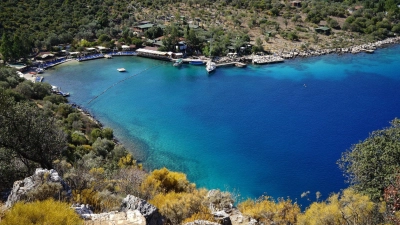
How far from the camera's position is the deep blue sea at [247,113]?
32.9 metres

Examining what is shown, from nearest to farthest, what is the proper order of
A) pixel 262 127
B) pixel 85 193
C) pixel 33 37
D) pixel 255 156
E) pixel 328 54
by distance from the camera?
pixel 85 193 → pixel 255 156 → pixel 262 127 → pixel 33 37 → pixel 328 54

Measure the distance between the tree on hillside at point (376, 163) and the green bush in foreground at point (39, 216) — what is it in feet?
48.8

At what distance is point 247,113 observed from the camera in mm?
44719

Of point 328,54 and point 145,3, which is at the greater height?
point 145,3

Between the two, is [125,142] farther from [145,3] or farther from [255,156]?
[145,3]

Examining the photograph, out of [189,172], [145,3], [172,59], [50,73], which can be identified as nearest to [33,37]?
[50,73]

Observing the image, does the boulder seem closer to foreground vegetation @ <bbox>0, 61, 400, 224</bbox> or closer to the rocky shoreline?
foreground vegetation @ <bbox>0, 61, 400, 224</bbox>

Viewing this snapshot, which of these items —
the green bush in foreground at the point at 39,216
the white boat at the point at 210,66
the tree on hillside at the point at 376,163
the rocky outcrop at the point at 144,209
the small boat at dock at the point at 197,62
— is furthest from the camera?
the small boat at dock at the point at 197,62

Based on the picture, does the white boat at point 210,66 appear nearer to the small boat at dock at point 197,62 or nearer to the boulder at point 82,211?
the small boat at dock at point 197,62

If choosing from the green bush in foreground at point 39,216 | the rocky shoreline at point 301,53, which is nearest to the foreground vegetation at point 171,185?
the green bush in foreground at point 39,216

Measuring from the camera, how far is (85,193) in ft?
50.5

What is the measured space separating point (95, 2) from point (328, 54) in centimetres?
6058

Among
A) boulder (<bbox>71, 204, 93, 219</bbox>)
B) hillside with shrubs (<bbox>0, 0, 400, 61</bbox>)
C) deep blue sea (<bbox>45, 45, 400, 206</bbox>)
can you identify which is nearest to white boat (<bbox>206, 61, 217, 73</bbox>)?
deep blue sea (<bbox>45, 45, 400, 206</bbox>)

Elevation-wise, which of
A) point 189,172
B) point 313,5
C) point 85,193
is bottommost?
point 189,172
